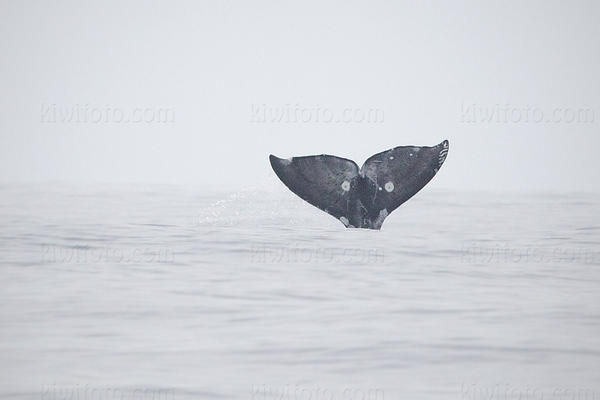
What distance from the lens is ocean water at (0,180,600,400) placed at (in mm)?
9109

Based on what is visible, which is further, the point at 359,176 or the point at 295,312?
the point at 359,176

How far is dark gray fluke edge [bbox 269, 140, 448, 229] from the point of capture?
1859 cm

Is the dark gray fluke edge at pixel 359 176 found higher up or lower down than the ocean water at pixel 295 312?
higher up

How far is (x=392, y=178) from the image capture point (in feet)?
61.9

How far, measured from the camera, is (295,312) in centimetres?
1207

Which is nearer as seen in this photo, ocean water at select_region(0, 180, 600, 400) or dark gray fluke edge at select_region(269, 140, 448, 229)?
ocean water at select_region(0, 180, 600, 400)

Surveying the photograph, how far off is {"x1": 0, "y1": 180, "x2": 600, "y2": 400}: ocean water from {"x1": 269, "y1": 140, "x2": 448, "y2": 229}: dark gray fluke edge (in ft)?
2.65

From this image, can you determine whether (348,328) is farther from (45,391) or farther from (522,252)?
(522,252)

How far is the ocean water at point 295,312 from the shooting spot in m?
9.11

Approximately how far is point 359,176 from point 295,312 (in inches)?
274

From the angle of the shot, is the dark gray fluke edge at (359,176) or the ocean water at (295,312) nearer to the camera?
the ocean water at (295,312)

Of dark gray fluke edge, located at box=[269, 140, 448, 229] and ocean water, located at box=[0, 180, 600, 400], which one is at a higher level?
dark gray fluke edge, located at box=[269, 140, 448, 229]

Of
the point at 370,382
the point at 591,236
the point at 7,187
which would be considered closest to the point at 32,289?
the point at 370,382

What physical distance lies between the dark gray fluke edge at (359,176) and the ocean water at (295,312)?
2.65 feet
